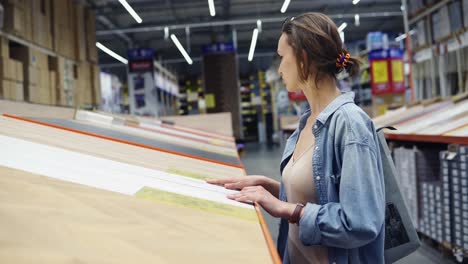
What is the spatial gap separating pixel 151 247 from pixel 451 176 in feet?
8.85

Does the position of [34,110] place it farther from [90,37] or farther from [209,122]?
[90,37]

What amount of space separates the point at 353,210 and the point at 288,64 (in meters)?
0.53

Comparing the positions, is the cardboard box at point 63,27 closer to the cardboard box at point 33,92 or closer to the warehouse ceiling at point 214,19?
the cardboard box at point 33,92

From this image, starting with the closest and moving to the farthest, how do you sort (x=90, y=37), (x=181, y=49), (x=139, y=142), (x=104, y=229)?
1. (x=104, y=229)
2. (x=139, y=142)
3. (x=90, y=37)
4. (x=181, y=49)

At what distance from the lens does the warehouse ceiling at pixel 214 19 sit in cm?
1455

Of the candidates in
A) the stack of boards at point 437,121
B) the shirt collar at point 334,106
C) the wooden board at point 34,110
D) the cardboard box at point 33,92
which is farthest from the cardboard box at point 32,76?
the shirt collar at point 334,106

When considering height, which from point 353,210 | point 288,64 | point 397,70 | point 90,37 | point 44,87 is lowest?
point 353,210

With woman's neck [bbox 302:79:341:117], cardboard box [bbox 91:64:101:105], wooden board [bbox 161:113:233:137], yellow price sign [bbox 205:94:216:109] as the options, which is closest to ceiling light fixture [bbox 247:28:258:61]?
yellow price sign [bbox 205:94:216:109]

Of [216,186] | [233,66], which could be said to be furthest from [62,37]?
[233,66]

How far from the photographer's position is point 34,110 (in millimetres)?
2504

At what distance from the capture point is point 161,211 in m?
0.92

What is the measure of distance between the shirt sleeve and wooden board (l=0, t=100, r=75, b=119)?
1.66m

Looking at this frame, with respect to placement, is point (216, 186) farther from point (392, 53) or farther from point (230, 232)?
point (392, 53)

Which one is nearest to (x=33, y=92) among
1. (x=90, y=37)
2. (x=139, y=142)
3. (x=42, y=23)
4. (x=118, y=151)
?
(x=42, y=23)
